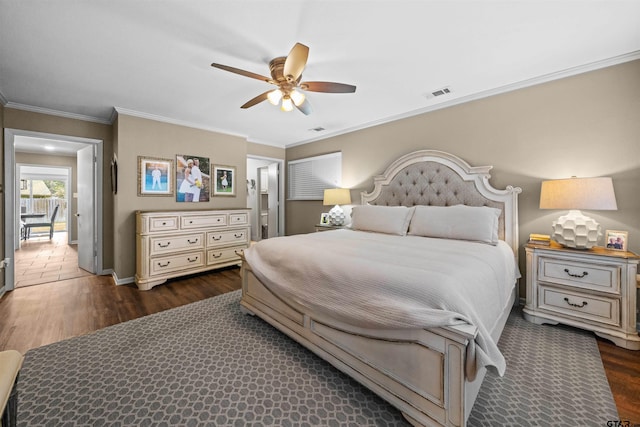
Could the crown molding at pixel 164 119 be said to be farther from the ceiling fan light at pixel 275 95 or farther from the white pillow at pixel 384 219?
the white pillow at pixel 384 219

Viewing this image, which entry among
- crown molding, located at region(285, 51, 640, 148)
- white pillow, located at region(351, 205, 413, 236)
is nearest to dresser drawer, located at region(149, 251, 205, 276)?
white pillow, located at region(351, 205, 413, 236)

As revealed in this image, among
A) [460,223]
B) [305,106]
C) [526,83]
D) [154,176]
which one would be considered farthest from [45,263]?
[526,83]

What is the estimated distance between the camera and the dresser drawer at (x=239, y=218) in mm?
4231

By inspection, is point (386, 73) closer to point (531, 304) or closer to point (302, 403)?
point (531, 304)

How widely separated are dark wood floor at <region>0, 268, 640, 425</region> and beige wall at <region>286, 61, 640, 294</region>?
1293mm

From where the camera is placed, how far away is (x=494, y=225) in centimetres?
253

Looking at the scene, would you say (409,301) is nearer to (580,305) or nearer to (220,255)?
(580,305)

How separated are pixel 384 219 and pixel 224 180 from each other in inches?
116

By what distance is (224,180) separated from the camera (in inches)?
179

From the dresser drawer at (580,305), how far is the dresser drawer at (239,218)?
3.94m

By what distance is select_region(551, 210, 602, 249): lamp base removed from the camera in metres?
2.15

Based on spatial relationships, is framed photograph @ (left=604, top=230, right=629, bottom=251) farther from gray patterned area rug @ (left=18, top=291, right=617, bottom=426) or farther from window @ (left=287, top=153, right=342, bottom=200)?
window @ (left=287, top=153, right=342, bottom=200)

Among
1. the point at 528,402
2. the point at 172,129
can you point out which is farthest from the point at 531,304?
the point at 172,129

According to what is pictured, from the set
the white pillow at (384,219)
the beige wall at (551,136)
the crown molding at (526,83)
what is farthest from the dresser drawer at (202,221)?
the beige wall at (551,136)
